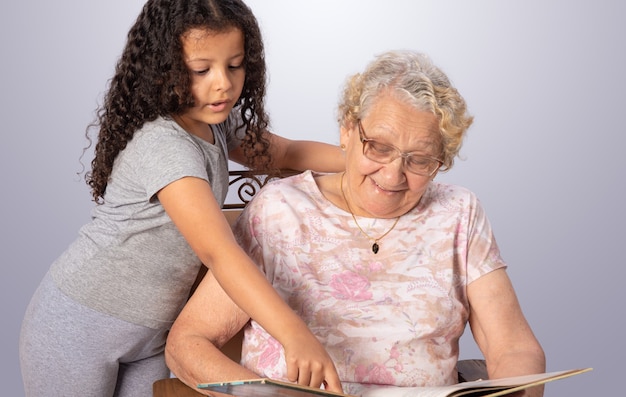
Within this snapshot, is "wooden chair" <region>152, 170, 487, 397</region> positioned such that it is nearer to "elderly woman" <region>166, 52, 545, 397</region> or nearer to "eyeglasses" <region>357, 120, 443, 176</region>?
"elderly woman" <region>166, 52, 545, 397</region>

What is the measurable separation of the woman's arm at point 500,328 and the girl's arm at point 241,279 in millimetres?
574

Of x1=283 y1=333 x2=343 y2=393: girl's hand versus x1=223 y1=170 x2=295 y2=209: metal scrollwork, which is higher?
x1=223 y1=170 x2=295 y2=209: metal scrollwork

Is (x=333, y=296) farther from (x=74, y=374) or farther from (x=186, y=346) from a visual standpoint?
(x=74, y=374)

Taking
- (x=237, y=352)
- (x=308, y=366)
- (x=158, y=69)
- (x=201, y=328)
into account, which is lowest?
(x=237, y=352)

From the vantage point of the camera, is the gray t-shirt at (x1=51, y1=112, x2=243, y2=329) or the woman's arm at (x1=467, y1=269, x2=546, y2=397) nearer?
the woman's arm at (x1=467, y1=269, x2=546, y2=397)

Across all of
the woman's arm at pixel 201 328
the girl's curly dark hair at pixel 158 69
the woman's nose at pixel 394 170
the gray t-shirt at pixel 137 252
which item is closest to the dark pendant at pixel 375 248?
the woman's nose at pixel 394 170

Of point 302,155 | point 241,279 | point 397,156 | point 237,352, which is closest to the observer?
point 241,279

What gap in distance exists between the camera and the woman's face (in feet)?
8.00

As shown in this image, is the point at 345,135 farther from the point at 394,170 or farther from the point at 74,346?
the point at 74,346

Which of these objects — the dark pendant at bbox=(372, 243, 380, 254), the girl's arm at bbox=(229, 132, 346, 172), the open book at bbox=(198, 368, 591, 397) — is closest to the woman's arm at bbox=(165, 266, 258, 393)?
the dark pendant at bbox=(372, 243, 380, 254)

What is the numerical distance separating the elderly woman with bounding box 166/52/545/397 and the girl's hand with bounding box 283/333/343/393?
1.08 feet

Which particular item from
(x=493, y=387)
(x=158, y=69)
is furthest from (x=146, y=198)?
(x=493, y=387)

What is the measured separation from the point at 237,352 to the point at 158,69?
90cm

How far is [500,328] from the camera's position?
2.54 m
